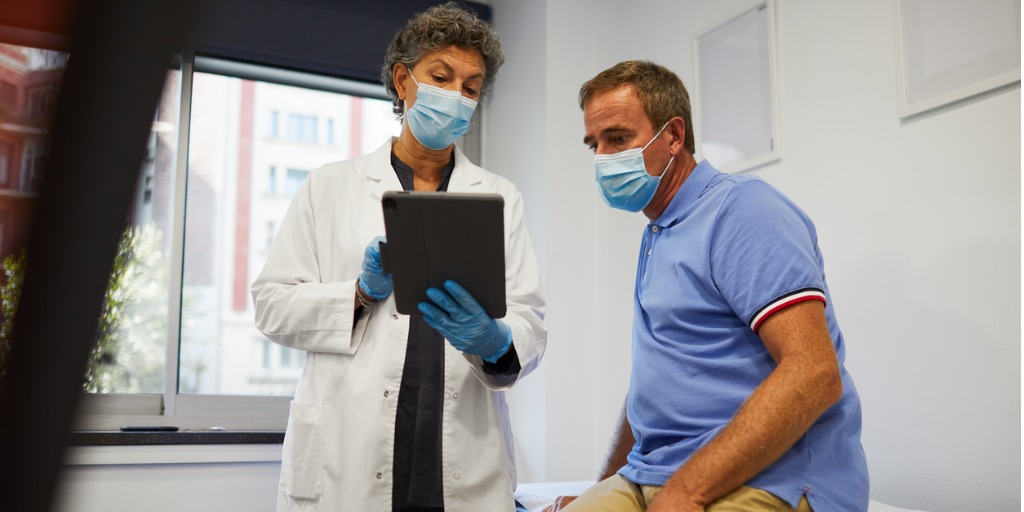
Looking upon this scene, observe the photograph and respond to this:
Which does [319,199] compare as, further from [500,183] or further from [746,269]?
[746,269]

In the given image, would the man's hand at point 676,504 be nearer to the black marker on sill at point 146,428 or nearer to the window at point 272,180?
the black marker on sill at point 146,428

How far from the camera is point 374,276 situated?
4.69 ft

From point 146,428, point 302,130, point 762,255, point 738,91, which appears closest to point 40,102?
point 762,255

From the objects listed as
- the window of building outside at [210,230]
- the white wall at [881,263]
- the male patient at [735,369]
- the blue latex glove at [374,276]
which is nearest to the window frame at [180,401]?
the window of building outside at [210,230]

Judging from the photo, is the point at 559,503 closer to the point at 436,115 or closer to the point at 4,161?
the point at 436,115

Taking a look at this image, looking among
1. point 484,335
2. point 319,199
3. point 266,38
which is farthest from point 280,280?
point 266,38

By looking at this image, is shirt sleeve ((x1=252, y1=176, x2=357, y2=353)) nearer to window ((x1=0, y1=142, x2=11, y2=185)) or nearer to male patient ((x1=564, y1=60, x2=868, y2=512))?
male patient ((x1=564, y1=60, x2=868, y2=512))

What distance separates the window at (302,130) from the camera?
389 cm

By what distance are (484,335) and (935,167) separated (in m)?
1.24

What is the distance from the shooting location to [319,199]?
1584 millimetres

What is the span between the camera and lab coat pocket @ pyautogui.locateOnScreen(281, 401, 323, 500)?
145 cm

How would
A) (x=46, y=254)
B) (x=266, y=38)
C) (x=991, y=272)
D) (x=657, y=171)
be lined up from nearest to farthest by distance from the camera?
1. (x=46, y=254)
2. (x=657, y=171)
3. (x=991, y=272)
4. (x=266, y=38)

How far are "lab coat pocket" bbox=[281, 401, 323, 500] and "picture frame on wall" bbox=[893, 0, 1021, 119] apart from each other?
151cm

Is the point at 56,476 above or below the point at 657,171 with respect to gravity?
below
